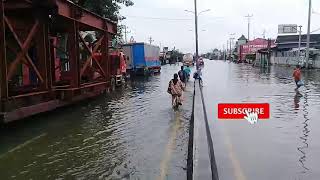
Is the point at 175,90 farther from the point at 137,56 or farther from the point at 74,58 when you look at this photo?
the point at 137,56

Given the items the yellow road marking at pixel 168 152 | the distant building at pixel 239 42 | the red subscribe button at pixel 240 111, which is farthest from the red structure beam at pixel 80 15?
the distant building at pixel 239 42

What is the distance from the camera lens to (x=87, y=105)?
59.5 ft

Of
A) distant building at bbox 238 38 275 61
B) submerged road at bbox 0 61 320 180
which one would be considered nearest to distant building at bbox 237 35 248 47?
distant building at bbox 238 38 275 61

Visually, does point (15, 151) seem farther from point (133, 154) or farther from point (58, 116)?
point (58, 116)

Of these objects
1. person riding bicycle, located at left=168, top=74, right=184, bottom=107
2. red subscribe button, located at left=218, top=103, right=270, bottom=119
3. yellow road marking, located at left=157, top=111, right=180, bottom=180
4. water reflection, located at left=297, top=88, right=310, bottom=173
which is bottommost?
yellow road marking, located at left=157, top=111, right=180, bottom=180

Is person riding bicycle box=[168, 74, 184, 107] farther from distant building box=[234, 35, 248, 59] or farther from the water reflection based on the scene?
distant building box=[234, 35, 248, 59]

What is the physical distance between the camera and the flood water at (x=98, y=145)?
764cm

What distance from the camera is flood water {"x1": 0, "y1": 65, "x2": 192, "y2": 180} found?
7.64 m

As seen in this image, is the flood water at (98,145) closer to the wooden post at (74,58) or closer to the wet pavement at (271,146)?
the wet pavement at (271,146)

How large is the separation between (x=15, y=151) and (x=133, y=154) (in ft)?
8.57

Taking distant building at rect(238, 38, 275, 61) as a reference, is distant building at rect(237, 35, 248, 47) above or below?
above

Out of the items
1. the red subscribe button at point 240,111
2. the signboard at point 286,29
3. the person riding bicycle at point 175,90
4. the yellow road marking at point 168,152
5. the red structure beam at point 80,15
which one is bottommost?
the yellow road marking at point 168,152

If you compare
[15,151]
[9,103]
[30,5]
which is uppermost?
[30,5]

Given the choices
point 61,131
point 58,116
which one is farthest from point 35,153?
point 58,116
